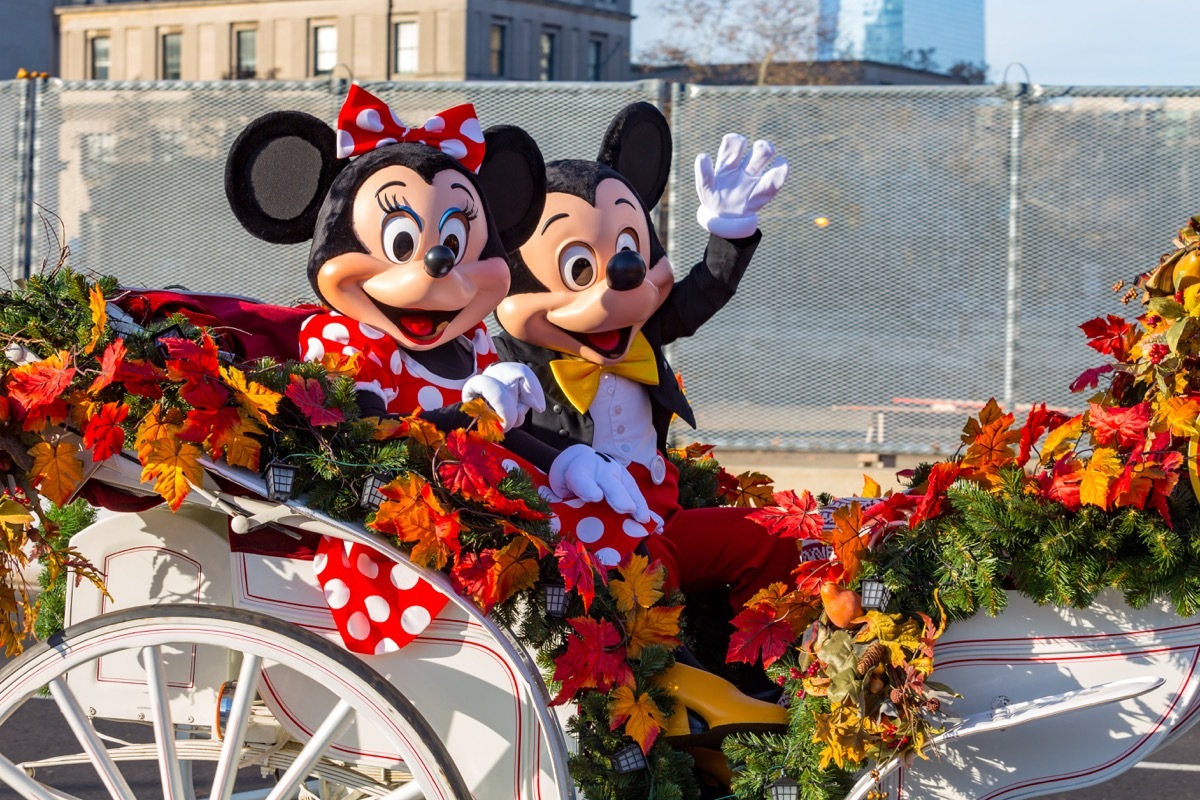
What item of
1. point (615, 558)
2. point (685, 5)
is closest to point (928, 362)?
point (615, 558)

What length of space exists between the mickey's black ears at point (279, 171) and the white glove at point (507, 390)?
2.01ft

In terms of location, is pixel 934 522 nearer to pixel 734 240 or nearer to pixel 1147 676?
pixel 1147 676

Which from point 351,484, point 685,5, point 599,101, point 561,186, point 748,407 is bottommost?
point 748,407

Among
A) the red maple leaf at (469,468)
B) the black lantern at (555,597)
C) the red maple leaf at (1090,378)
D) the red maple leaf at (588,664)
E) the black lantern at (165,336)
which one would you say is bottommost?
the red maple leaf at (588,664)

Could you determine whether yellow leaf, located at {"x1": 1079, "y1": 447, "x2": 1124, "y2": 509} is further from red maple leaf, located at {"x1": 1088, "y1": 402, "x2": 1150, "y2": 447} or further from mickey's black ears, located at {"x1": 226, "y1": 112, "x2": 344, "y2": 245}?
mickey's black ears, located at {"x1": 226, "y1": 112, "x2": 344, "y2": 245}

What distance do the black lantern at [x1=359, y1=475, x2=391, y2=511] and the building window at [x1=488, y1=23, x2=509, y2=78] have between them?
39402 millimetres

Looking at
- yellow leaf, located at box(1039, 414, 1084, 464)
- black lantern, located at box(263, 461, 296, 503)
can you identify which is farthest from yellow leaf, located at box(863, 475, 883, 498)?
black lantern, located at box(263, 461, 296, 503)

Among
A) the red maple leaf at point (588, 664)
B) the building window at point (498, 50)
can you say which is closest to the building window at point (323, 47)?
the building window at point (498, 50)

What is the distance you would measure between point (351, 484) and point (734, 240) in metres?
1.41

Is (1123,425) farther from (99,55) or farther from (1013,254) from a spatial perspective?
(99,55)

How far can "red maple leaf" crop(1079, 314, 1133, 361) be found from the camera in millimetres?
2449

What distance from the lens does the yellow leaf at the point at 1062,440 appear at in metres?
2.36

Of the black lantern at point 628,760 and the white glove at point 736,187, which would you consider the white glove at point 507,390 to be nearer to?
the black lantern at point 628,760

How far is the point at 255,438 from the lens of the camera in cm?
218
